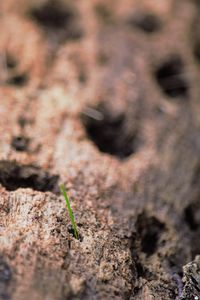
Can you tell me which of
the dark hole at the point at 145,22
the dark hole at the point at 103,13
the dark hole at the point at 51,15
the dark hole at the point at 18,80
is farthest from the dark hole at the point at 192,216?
the dark hole at the point at 51,15

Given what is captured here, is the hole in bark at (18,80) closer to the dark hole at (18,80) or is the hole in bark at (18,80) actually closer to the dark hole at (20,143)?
the dark hole at (18,80)

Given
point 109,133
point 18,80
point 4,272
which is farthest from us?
point 18,80

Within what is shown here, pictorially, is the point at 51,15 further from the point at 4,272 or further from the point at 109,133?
the point at 4,272

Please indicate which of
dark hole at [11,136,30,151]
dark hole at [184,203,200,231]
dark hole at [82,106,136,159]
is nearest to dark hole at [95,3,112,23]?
dark hole at [82,106,136,159]

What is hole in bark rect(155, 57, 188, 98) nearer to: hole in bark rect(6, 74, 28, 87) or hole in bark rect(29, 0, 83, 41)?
hole in bark rect(29, 0, 83, 41)

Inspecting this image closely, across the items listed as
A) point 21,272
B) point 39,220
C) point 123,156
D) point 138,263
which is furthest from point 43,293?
point 123,156

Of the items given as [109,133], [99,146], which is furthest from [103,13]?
[99,146]

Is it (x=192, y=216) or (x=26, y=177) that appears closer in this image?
(x=26, y=177)
